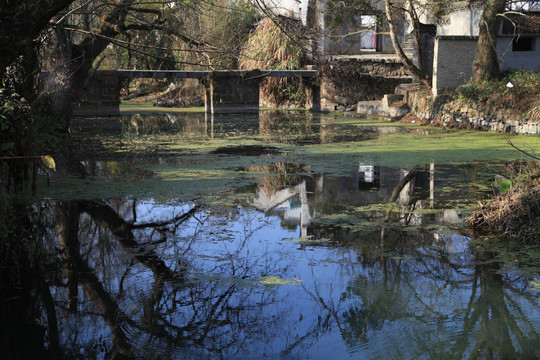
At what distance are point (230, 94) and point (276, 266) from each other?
18290 millimetres

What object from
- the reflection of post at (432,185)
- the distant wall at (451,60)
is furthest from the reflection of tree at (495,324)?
the distant wall at (451,60)

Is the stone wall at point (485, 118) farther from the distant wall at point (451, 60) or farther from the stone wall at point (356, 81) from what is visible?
the stone wall at point (356, 81)

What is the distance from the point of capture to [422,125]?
1482 centimetres

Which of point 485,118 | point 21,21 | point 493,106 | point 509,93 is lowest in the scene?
point 485,118

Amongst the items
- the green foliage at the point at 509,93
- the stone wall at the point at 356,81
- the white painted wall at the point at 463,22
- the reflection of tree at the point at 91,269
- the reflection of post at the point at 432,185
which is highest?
the white painted wall at the point at 463,22

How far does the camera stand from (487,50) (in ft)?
45.9

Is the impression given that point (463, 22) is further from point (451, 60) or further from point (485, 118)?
point (485, 118)

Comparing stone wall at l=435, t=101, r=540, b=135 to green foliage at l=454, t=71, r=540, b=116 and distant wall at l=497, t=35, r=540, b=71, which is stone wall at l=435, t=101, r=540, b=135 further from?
distant wall at l=497, t=35, r=540, b=71

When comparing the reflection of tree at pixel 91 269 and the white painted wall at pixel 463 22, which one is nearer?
Result: the reflection of tree at pixel 91 269

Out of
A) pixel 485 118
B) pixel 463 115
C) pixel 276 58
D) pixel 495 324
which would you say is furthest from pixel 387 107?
pixel 495 324

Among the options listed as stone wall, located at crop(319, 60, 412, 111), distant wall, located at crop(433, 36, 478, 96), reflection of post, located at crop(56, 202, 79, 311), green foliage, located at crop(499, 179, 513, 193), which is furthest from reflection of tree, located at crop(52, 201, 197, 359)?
stone wall, located at crop(319, 60, 412, 111)

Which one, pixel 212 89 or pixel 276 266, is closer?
pixel 276 266

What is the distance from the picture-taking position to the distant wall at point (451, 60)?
15.0m

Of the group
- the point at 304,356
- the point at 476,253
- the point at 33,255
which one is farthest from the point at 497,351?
the point at 33,255
